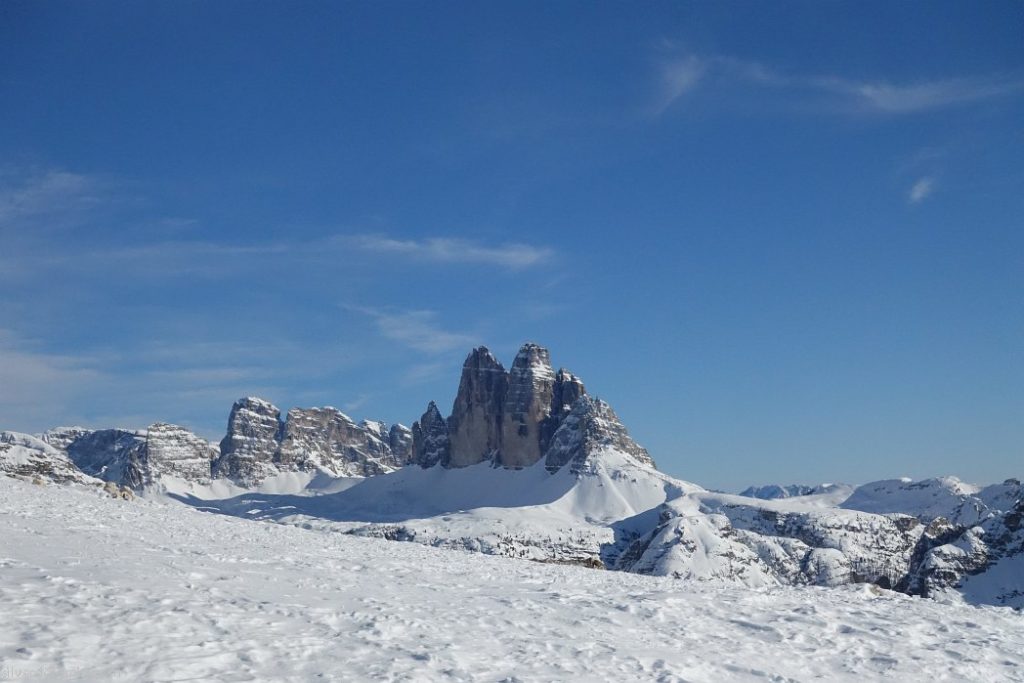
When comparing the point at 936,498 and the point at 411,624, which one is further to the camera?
the point at 936,498

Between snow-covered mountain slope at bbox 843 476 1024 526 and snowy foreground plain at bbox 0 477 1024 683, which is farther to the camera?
snow-covered mountain slope at bbox 843 476 1024 526

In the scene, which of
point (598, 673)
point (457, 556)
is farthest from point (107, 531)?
point (598, 673)

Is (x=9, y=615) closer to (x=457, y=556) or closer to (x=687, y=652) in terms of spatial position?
(x=687, y=652)

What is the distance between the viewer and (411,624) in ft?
48.2

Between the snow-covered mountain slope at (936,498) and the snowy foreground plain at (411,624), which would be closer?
the snowy foreground plain at (411,624)

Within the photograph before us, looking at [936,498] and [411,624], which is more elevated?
[936,498]

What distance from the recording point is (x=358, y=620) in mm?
14688

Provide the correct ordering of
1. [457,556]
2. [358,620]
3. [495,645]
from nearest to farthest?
1. [495,645]
2. [358,620]
3. [457,556]

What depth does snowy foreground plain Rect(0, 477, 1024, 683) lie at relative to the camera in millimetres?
11414

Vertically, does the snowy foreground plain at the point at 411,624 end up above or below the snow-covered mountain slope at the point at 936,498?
below

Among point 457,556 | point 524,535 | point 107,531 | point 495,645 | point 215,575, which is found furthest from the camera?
point 524,535

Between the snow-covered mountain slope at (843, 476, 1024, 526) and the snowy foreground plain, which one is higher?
the snow-covered mountain slope at (843, 476, 1024, 526)

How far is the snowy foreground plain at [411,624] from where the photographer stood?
37.4ft

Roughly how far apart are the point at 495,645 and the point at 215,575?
7.55 metres
